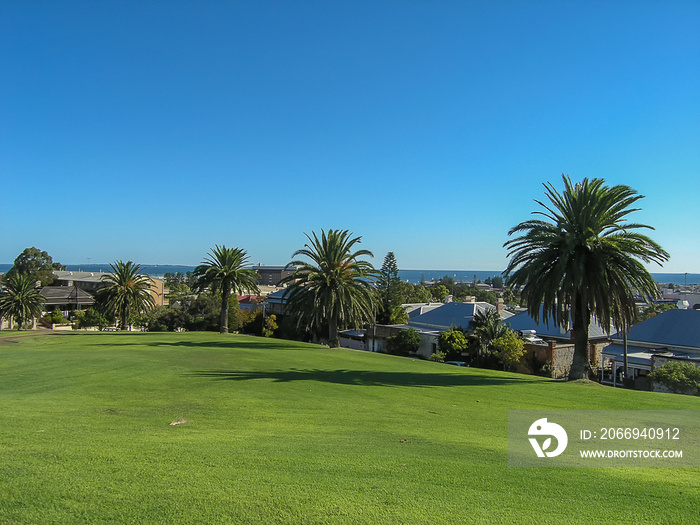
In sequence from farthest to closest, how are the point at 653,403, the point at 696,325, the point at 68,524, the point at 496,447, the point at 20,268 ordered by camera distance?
the point at 20,268, the point at 696,325, the point at 653,403, the point at 496,447, the point at 68,524

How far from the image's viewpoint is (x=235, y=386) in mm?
14859

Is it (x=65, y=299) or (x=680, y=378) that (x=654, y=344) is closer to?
(x=680, y=378)

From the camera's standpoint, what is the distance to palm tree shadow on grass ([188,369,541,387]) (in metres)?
17.0

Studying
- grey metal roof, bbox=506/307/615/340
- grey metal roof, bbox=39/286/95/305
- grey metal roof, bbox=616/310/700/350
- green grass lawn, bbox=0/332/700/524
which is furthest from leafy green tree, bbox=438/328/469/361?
grey metal roof, bbox=39/286/95/305

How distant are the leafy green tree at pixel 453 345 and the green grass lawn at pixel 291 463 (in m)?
28.9

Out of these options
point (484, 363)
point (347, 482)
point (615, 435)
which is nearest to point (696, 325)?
point (484, 363)

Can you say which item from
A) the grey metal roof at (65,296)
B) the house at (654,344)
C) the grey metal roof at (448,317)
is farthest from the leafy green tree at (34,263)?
the house at (654,344)

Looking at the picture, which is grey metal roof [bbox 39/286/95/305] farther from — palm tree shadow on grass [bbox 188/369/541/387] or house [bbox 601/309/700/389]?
house [bbox 601/309/700/389]

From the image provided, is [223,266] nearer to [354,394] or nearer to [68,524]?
[354,394]

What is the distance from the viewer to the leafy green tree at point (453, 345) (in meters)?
43.3

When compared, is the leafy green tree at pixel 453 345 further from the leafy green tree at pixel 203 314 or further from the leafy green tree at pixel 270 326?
the leafy green tree at pixel 203 314

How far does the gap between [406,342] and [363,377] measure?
29.9 m

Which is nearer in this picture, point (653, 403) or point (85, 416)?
point (85, 416)

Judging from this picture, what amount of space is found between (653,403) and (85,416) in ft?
51.3
